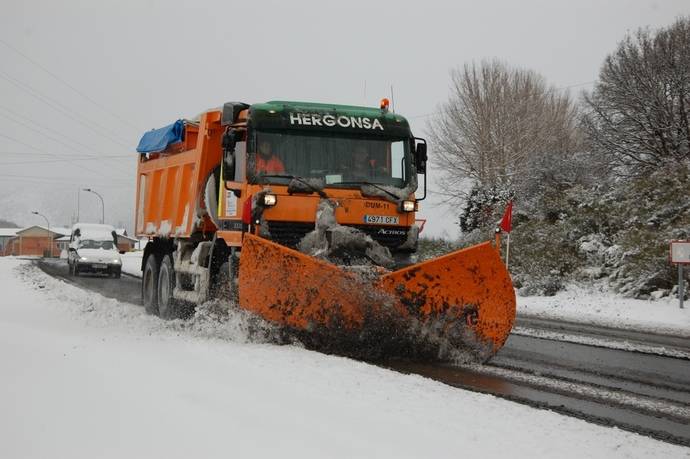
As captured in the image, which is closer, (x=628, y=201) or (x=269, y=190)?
(x=269, y=190)

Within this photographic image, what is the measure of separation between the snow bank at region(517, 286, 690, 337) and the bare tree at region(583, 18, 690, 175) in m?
7.84

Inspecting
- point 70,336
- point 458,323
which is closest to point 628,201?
point 458,323

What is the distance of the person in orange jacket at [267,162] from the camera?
29.2ft

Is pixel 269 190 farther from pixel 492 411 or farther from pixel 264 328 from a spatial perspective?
pixel 492 411

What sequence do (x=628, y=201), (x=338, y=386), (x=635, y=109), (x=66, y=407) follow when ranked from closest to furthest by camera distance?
(x=66, y=407) → (x=338, y=386) → (x=628, y=201) → (x=635, y=109)

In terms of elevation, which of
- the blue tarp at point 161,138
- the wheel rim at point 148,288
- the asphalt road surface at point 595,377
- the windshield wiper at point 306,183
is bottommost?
the asphalt road surface at point 595,377

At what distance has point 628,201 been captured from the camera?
2030 cm

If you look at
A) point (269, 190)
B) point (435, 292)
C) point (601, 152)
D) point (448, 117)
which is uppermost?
point (448, 117)

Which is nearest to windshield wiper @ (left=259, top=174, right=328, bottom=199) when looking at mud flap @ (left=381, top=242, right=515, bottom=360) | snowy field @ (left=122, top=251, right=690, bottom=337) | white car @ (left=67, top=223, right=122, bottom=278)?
mud flap @ (left=381, top=242, right=515, bottom=360)

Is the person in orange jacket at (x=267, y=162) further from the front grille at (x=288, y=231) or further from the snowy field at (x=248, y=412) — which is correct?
the snowy field at (x=248, y=412)

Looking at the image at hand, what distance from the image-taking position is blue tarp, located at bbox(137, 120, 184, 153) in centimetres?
1238

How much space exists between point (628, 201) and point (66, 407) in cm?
1824

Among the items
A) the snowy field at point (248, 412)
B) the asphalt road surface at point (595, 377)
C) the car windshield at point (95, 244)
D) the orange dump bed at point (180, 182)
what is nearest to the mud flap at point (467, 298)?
the asphalt road surface at point (595, 377)

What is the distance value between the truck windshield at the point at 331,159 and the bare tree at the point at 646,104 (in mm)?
16697
